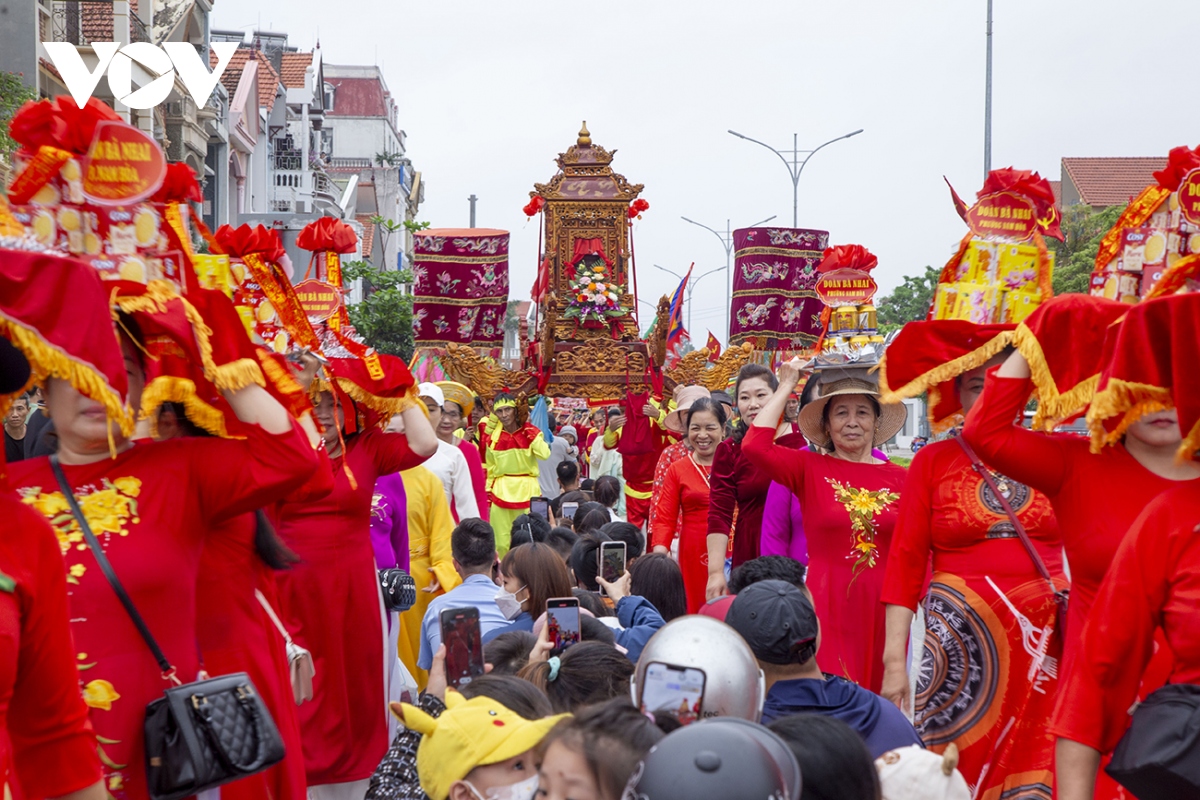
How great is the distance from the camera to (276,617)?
4.64 metres

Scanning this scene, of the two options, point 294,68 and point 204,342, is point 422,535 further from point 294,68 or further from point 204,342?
point 294,68

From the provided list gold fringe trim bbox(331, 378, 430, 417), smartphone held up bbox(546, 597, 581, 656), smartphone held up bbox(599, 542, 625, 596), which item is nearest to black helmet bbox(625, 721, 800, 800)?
smartphone held up bbox(546, 597, 581, 656)

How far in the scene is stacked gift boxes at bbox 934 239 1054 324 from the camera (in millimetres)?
5055

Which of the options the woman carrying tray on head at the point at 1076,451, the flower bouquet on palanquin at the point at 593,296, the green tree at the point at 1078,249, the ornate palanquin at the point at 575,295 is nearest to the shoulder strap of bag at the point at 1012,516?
the woman carrying tray on head at the point at 1076,451

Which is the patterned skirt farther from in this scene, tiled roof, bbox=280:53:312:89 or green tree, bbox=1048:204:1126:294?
tiled roof, bbox=280:53:312:89

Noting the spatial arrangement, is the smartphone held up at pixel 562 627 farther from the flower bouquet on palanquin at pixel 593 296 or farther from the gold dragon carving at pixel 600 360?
the flower bouquet on palanquin at pixel 593 296

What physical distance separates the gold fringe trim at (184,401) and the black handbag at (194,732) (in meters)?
0.30

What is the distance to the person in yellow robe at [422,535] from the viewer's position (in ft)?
25.2

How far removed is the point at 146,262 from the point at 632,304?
18.2 m

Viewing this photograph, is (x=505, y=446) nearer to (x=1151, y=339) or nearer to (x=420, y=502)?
(x=420, y=502)

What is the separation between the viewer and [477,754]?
10.8 feet

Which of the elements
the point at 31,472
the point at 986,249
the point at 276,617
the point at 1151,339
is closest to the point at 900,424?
the point at 986,249
